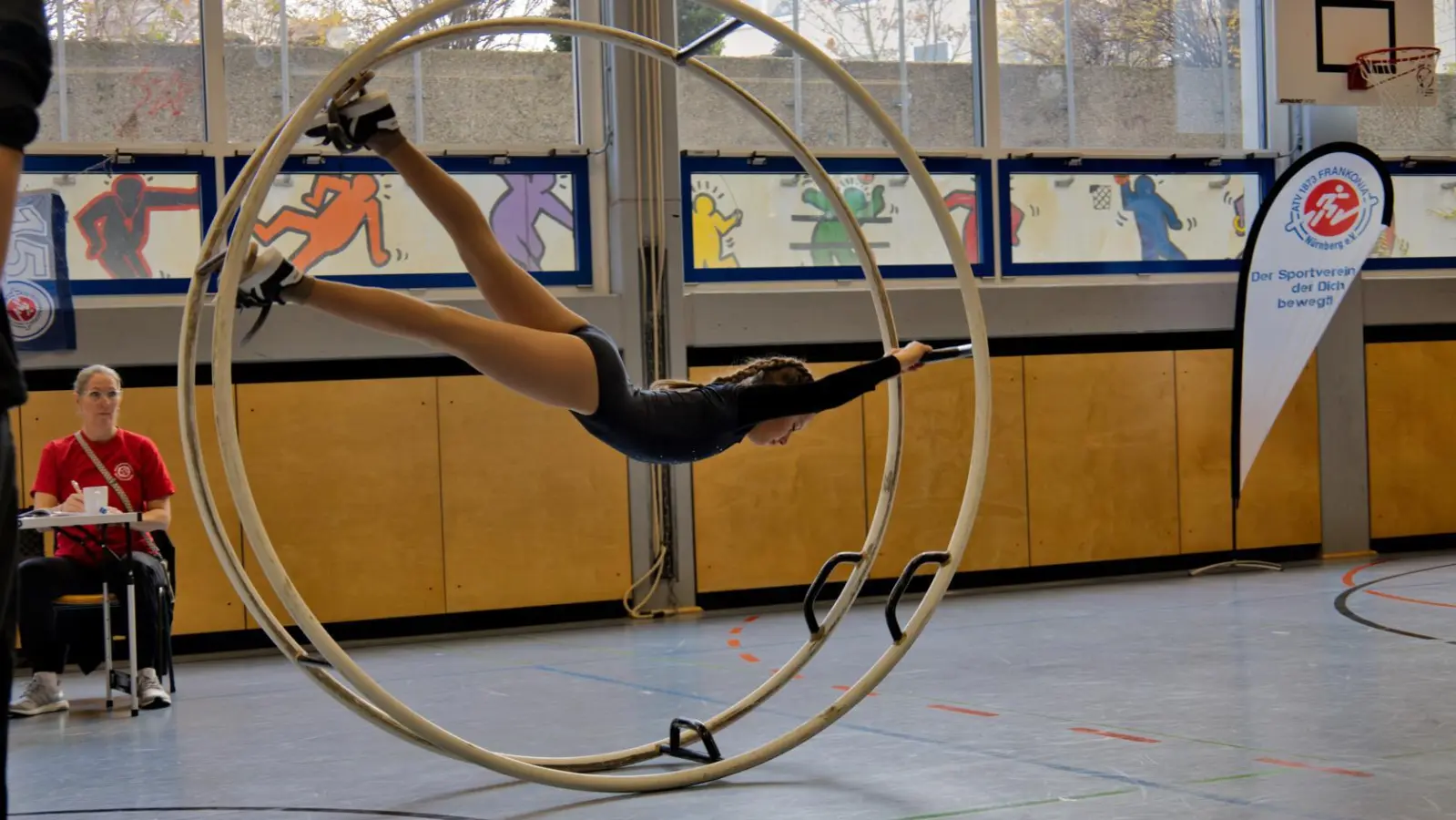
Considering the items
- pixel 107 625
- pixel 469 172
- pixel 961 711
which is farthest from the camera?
pixel 469 172

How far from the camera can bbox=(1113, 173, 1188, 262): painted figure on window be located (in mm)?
9828

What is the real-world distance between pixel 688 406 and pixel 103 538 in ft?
10.2

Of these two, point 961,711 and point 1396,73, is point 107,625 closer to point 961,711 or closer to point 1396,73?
point 961,711

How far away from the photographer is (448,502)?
8.25 metres

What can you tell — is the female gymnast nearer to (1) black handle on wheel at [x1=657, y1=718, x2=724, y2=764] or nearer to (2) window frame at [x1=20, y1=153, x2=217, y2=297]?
(1) black handle on wheel at [x1=657, y1=718, x2=724, y2=764]

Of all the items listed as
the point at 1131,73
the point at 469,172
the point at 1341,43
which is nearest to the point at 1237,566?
the point at 1131,73

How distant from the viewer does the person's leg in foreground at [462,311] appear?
3.44 metres

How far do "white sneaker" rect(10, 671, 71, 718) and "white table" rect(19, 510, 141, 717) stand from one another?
0.23 m

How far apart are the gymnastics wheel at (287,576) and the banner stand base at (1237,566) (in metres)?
5.62

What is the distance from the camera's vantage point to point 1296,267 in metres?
9.31

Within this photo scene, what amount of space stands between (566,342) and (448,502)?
4.57m

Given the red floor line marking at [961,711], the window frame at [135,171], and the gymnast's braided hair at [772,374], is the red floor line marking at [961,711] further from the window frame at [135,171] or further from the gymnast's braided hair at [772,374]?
the window frame at [135,171]

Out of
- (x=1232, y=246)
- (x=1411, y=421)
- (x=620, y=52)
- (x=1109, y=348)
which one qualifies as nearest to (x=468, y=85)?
(x=620, y=52)

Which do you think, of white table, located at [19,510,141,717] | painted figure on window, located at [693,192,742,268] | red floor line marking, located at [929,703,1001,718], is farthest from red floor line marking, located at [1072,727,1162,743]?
painted figure on window, located at [693,192,742,268]
